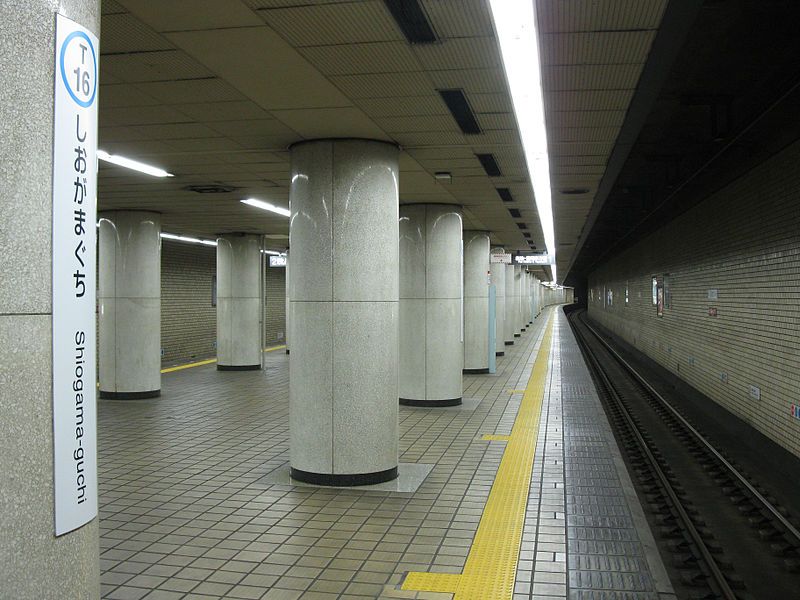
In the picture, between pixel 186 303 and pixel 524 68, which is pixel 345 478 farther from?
pixel 186 303

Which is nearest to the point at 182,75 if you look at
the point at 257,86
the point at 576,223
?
the point at 257,86

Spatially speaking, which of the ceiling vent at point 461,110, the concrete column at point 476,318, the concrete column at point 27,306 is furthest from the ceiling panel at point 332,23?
the concrete column at point 476,318

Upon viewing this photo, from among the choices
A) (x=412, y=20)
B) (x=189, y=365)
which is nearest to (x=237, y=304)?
(x=189, y=365)

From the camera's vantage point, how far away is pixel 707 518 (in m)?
6.70

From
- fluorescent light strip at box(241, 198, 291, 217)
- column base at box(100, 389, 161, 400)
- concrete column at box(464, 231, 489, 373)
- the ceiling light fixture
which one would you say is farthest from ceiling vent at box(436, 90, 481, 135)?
concrete column at box(464, 231, 489, 373)

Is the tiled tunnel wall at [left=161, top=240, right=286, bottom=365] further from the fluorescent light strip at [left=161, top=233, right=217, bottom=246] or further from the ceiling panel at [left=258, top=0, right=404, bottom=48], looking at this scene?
the ceiling panel at [left=258, top=0, right=404, bottom=48]

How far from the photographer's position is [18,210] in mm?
1881

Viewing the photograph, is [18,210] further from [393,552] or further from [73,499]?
[393,552]

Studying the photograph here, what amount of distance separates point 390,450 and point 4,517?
5302 mm

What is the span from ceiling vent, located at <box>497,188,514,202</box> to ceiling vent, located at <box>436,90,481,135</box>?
380 centimetres

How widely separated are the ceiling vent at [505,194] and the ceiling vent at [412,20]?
20.2 ft

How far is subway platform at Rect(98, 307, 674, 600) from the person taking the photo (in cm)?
451

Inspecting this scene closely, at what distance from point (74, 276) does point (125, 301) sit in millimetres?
11205

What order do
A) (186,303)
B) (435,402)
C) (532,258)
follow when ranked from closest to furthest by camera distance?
(435,402) < (186,303) < (532,258)
